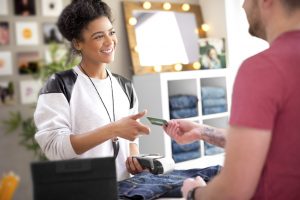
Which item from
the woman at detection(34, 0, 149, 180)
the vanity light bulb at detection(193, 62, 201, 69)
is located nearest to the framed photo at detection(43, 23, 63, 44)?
the vanity light bulb at detection(193, 62, 201, 69)

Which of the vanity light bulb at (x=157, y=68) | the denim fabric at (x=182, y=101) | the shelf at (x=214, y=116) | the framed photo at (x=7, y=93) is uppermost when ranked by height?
the vanity light bulb at (x=157, y=68)

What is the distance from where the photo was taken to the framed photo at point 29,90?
3070mm

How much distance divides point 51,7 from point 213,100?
159cm

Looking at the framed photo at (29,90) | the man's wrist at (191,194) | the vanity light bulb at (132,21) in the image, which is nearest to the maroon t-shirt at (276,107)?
the man's wrist at (191,194)

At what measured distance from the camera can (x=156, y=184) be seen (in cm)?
140

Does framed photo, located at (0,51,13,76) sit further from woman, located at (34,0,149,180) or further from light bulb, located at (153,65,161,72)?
woman, located at (34,0,149,180)

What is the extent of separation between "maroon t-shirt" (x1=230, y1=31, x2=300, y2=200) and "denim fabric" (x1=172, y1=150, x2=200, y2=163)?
235 cm

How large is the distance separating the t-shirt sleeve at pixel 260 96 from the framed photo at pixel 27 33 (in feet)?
8.26

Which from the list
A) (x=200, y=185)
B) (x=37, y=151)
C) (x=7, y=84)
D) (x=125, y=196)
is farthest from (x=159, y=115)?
(x=200, y=185)

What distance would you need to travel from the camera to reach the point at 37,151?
3031mm

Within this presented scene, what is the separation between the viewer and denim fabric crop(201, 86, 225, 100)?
11.6ft

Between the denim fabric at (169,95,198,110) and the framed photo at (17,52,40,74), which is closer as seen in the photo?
the framed photo at (17,52,40,74)

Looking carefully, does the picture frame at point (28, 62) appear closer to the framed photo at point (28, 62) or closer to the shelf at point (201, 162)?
the framed photo at point (28, 62)

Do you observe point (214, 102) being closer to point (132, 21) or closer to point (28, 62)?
point (132, 21)
